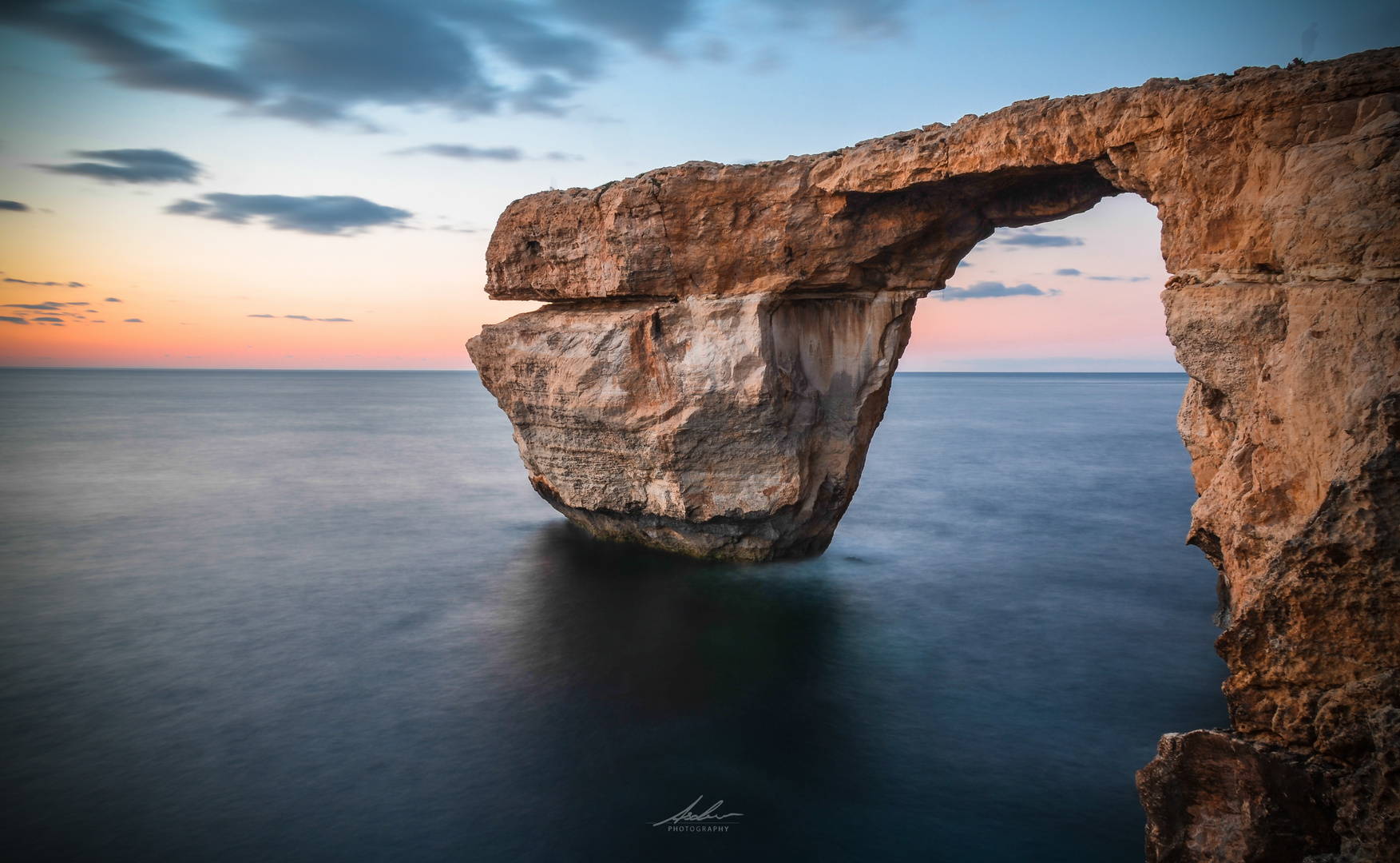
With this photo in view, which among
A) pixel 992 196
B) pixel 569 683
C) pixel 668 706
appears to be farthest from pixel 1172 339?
pixel 569 683

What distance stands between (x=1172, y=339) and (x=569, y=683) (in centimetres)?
803

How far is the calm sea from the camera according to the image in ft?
24.2

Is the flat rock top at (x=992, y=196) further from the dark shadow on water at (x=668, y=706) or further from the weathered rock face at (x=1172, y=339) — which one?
the dark shadow on water at (x=668, y=706)

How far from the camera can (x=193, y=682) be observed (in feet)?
33.9

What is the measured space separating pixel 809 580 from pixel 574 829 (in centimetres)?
714

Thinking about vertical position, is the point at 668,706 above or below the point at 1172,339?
below

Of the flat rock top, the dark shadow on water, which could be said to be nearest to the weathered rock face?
the flat rock top

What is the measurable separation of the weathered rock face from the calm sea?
178 cm

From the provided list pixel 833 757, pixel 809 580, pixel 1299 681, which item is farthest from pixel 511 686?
pixel 1299 681

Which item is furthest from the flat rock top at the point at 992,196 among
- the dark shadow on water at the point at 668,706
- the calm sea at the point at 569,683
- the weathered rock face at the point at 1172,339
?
the calm sea at the point at 569,683

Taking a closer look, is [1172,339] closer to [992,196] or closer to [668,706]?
[992,196]

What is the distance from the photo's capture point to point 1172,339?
7195 mm

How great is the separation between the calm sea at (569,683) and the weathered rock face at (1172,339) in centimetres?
178

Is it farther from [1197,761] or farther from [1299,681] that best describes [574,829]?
[1299,681]
